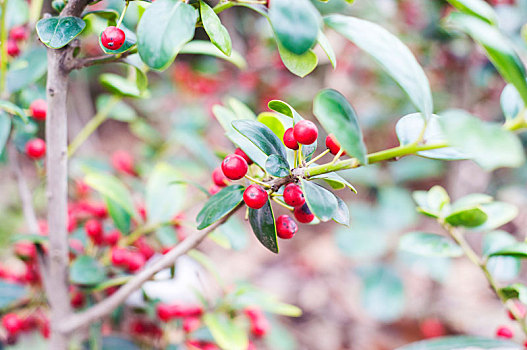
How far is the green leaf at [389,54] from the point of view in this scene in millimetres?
361

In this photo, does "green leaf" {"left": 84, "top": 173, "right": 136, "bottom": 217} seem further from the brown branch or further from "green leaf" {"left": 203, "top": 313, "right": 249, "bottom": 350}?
"green leaf" {"left": 203, "top": 313, "right": 249, "bottom": 350}

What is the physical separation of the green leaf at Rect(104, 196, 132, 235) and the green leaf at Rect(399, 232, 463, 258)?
0.51 m

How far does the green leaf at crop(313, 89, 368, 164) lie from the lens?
0.37 metres

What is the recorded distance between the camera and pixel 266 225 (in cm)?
48

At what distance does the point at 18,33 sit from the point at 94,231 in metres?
0.39

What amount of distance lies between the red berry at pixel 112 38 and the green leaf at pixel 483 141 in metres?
0.33

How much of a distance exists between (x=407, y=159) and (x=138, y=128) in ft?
3.86

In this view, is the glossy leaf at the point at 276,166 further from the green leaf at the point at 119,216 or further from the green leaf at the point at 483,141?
the green leaf at the point at 119,216

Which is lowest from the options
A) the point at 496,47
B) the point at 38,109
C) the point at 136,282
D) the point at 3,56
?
the point at 136,282

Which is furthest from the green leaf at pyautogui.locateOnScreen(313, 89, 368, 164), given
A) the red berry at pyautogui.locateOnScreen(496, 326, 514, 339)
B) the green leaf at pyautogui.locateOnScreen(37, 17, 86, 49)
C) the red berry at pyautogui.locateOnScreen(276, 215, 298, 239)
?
the red berry at pyautogui.locateOnScreen(496, 326, 514, 339)

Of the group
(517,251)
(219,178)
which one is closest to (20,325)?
(219,178)

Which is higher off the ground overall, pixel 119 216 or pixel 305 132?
pixel 305 132

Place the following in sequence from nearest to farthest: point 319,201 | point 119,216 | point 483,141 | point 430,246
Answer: point 483,141, point 319,201, point 430,246, point 119,216

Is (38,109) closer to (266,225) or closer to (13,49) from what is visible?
(13,49)
